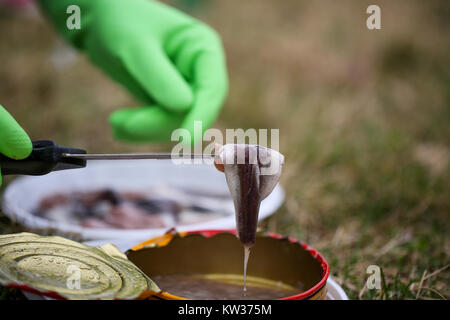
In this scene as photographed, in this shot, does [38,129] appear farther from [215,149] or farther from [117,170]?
[215,149]

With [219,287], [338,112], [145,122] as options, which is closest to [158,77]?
[145,122]

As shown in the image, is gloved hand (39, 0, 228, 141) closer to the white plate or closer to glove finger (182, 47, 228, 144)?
glove finger (182, 47, 228, 144)

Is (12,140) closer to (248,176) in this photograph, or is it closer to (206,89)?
(248,176)

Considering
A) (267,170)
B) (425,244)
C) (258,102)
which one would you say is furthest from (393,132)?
(267,170)

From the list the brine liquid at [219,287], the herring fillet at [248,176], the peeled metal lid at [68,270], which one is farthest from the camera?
the brine liquid at [219,287]

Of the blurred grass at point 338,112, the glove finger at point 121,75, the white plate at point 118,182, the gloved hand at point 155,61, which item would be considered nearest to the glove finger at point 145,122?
the gloved hand at point 155,61

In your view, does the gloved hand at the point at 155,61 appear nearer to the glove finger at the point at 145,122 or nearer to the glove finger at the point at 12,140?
the glove finger at the point at 145,122

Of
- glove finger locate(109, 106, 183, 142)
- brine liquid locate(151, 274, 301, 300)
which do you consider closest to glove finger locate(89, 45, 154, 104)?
glove finger locate(109, 106, 183, 142)
